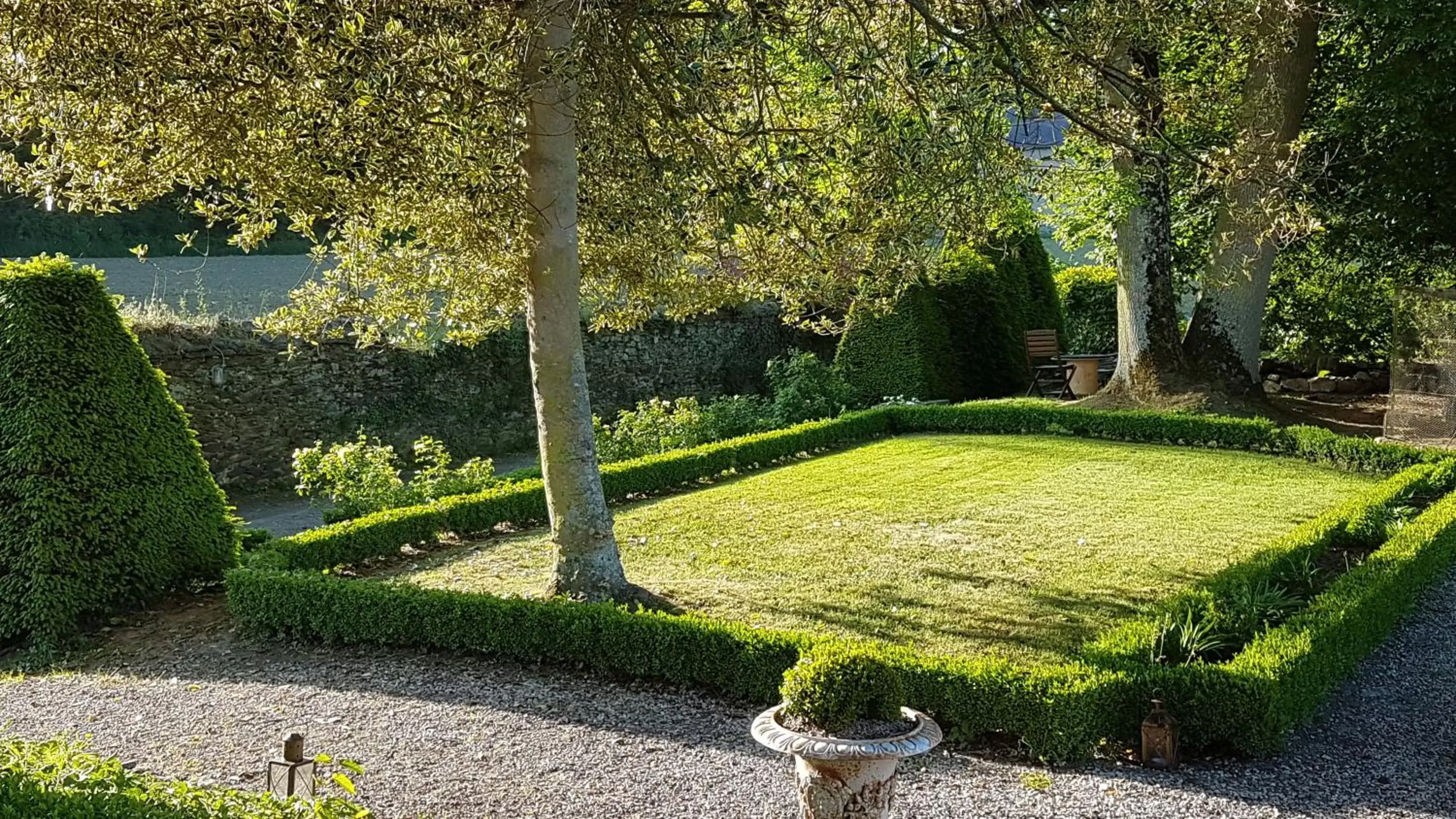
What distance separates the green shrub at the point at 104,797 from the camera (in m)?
2.86

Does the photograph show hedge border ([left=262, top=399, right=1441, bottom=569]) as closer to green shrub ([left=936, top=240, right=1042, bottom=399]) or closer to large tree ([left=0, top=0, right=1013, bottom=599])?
large tree ([left=0, top=0, right=1013, bottom=599])

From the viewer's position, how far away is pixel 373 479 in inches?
390

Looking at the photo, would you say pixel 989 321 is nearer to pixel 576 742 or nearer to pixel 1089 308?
pixel 1089 308

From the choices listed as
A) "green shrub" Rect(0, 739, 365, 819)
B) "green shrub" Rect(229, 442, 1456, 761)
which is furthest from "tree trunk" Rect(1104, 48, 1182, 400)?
"green shrub" Rect(0, 739, 365, 819)

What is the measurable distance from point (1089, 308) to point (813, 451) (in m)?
9.39

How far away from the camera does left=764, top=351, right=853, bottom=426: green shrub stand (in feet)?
50.8

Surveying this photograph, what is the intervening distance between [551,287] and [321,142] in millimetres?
1559

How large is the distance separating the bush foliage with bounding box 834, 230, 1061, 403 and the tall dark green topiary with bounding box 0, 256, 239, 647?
1064cm

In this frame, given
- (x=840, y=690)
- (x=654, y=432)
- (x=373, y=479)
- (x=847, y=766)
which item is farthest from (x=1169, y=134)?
(x=847, y=766)

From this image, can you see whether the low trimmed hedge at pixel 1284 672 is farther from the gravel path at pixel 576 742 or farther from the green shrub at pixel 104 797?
the green shrub at pixel 104 797

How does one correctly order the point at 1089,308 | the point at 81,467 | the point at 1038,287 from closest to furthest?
the point at 81,467 → the point at 1038,287 → the point at 1089,308

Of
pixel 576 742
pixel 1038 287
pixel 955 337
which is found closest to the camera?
pixel 576 742

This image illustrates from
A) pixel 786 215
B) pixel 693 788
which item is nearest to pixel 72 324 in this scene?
Result: pixel 786 215

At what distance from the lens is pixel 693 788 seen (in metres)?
4.63
